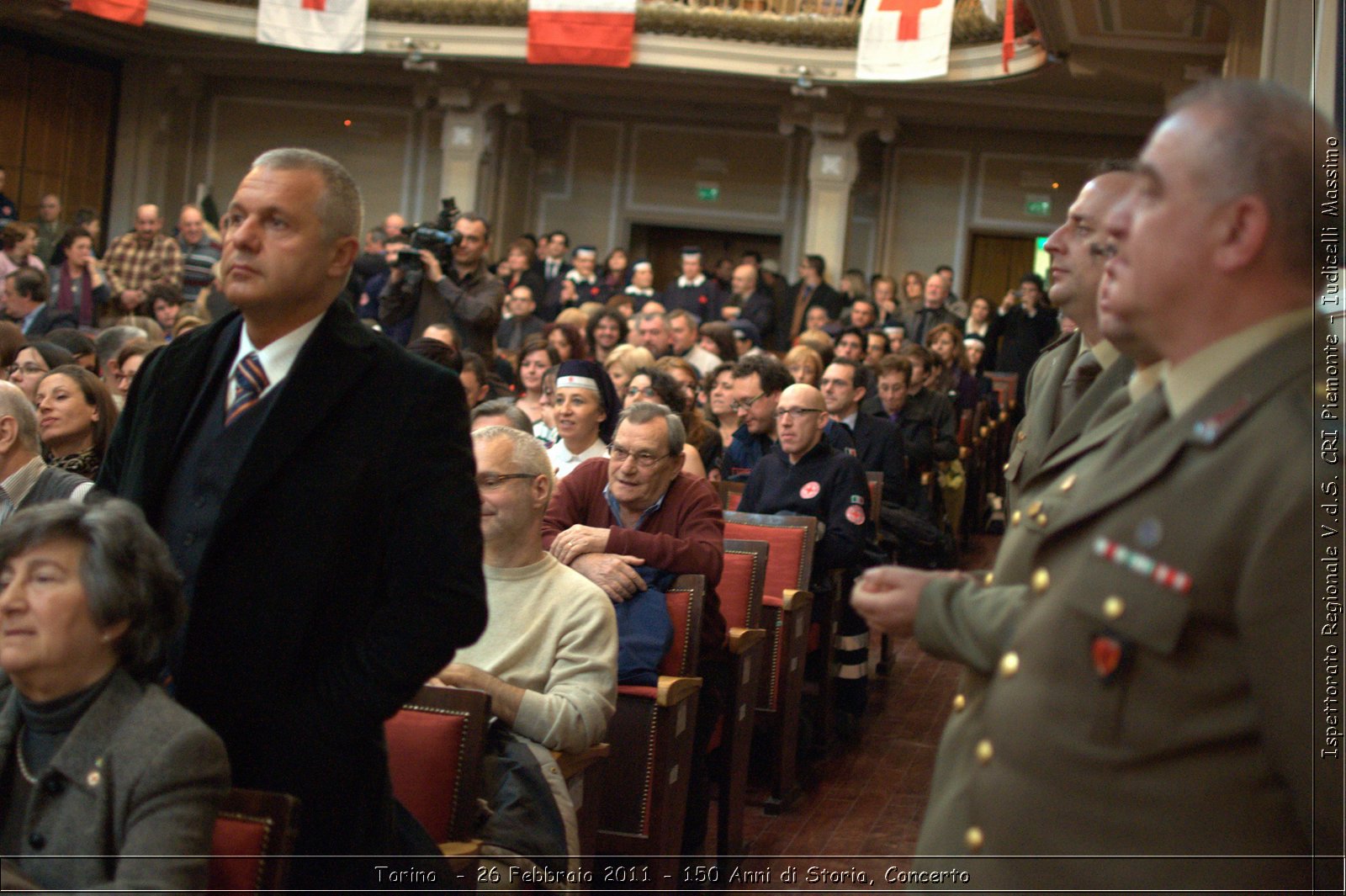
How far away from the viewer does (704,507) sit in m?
3.93

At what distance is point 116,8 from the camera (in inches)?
508

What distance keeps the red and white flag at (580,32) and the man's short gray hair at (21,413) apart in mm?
9649

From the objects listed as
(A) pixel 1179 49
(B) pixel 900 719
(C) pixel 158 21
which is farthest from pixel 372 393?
(C) pixel 158 21

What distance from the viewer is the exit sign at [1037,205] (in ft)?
49.7

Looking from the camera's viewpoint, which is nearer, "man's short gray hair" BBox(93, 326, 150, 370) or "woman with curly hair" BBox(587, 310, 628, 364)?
"man's short gray hair" BBox(93, 326, 150, 370)

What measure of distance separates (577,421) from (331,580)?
119 inches

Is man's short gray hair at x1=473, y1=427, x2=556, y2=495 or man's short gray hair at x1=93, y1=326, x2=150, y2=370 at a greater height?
man's short gray hair at x1=93, y1=326, x2=150, y2=370

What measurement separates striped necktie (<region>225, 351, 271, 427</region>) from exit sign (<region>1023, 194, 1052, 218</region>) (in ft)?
46.3

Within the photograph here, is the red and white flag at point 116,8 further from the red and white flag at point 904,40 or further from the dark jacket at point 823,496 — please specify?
the dark jacket at point 823,496

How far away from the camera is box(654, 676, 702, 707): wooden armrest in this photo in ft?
10.9

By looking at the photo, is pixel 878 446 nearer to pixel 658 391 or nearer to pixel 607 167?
pixel 658 391

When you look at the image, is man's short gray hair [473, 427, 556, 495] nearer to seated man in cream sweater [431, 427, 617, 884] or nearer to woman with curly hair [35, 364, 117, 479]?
seated man in cream sweater [431, 427, 617, 884]

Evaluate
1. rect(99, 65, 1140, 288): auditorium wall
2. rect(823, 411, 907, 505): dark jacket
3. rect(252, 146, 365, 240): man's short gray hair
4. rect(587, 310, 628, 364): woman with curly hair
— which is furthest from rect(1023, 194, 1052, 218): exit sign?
rect(252, 146, 365, 240): man's short gray hair

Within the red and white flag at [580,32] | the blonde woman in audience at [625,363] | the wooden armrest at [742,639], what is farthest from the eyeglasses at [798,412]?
the red and white flag at [580,32]
